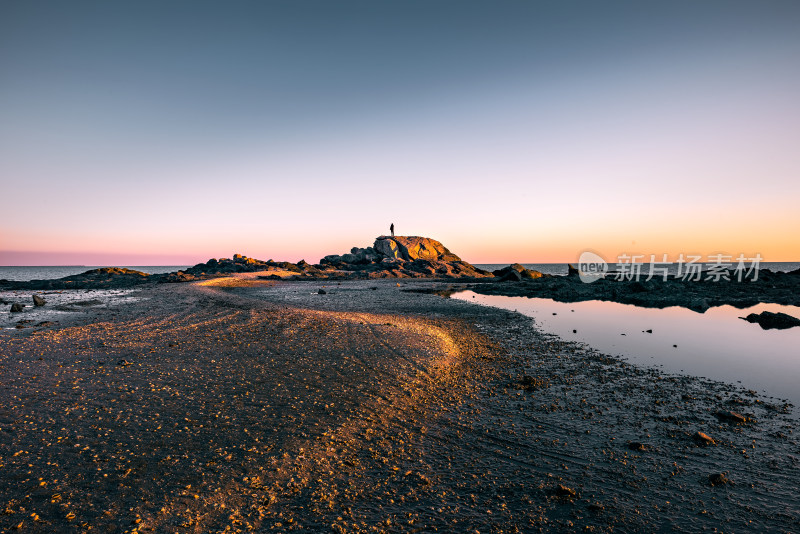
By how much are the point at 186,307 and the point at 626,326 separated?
111 feet

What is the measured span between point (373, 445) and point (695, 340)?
21.1 m

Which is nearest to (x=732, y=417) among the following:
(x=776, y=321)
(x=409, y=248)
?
(x=776, y=321)

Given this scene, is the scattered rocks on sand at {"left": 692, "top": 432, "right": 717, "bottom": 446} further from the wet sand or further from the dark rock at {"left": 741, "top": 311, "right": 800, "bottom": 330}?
the dark rock at {"left": 741, "top": 311, "right": 800, "bottom": 330}

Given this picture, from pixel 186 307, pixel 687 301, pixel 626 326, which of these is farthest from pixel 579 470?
pixel 687 301

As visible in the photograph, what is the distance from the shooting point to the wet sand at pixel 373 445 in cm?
580

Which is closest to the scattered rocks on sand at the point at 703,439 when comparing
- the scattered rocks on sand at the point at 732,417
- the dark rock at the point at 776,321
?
the scattered rocks on sand at the point at 732,417

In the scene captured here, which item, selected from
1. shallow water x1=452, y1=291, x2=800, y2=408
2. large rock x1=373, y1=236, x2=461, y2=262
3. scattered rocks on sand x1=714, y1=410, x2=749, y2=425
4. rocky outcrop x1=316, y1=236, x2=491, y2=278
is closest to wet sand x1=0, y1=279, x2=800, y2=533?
scattered rocks on sand x1=714, y1=410, x2=749, y2=425

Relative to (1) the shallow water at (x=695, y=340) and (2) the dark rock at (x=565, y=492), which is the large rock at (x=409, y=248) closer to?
(1) the shallow water at (x=695, y=340)

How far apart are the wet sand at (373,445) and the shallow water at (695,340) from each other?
2.09 metres

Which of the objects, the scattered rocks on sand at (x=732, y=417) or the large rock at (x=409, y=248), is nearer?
the scattered rocks on sand at (x=732, y=417)

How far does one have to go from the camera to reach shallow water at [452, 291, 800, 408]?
14.1 meters

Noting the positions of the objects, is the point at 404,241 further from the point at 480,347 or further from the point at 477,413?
the point at 477,413

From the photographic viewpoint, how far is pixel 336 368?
13.7 metres

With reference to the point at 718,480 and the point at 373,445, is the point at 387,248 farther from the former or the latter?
the point at 718,480
